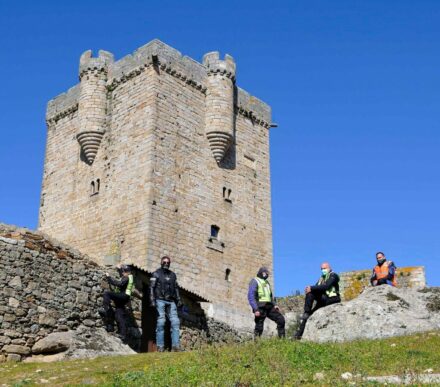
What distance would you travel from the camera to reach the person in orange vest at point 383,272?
12.7 meters

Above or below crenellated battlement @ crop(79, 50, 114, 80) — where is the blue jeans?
below

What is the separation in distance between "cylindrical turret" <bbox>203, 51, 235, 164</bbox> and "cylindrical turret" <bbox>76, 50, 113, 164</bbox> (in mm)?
4039

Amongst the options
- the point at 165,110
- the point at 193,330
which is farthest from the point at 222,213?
the point at 193,330

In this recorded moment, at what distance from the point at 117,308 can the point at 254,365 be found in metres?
5.35

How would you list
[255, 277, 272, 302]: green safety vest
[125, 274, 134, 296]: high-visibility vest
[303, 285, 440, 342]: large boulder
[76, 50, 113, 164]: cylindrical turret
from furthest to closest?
→ [76, 50, 113, 164]: cylindrical turret < [125, 274, 134, 296]: high-visibility vest < [255, 277, 272, 302]: green safety vest < [303, 285, 440, 342]: large boulder

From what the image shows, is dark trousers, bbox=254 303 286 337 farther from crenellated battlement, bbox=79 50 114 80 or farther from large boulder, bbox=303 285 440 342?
crenellated battlement, bbox=79 50 114 80

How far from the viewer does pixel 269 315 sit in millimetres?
11992

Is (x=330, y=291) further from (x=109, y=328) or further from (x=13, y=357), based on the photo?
(x=13, y=357)

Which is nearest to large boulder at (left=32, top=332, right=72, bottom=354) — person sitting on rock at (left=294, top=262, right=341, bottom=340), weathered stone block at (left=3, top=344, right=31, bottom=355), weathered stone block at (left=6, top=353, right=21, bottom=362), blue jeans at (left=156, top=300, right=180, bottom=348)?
weathered stone block at (left=3, top=344, right=31, bottom=355)

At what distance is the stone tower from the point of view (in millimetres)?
22734

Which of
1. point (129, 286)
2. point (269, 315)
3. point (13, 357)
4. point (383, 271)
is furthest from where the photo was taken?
point (129, 286)

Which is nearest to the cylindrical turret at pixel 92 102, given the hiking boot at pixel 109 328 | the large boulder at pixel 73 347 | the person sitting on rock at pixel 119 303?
the person sitting on rock at pixel 119 303

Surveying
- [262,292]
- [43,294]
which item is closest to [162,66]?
[43,294]

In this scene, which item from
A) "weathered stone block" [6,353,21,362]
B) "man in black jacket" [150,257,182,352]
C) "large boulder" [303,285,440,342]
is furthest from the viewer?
"man in black jacket" [150,257,182,352]
